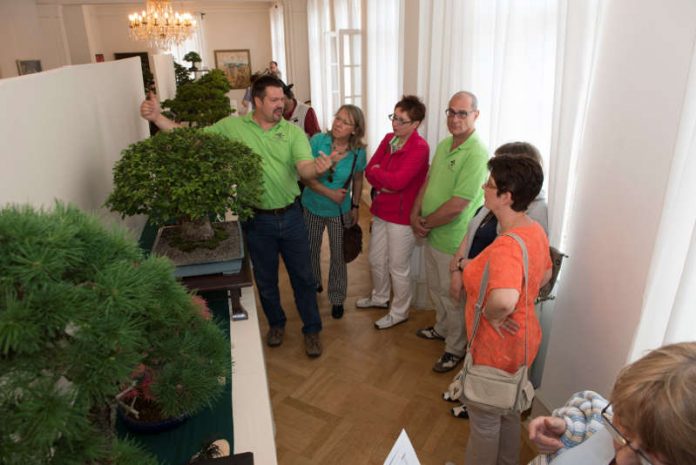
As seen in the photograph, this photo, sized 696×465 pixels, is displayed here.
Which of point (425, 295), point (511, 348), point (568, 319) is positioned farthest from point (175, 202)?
point (425, 295)

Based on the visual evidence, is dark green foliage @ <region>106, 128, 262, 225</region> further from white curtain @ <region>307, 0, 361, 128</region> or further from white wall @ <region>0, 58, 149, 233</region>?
white curtain @ <region>307, 0, 361, 128</region>

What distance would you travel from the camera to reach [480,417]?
1835mm

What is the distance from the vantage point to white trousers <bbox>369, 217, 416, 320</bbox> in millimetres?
3131

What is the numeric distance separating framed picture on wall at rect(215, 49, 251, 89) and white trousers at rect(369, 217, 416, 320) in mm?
9921

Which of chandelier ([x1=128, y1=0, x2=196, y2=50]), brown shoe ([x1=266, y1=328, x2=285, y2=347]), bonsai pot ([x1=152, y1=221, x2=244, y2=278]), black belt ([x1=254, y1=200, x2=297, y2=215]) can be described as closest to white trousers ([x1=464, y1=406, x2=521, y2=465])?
bonsai pot ([x1=152, y1=221, x2=244, y2=278])

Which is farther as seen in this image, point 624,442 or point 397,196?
point 397,196

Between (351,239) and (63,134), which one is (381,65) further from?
(63,134)

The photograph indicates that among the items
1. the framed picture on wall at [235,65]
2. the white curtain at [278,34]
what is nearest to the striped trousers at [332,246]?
the white curtain at [278,34]

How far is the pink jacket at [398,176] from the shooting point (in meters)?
2.89

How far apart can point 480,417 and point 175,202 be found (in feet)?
4.52

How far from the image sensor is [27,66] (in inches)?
332

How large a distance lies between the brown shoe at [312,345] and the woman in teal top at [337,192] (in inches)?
17.5

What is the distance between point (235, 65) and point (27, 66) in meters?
4.83

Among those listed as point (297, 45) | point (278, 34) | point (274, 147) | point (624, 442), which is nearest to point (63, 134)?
point (274, 147)
